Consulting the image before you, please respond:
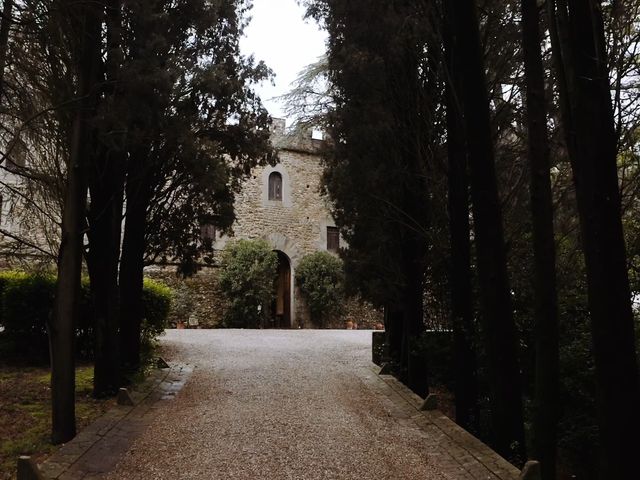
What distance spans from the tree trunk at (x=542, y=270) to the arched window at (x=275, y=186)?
15368mm

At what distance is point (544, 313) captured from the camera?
190 inches

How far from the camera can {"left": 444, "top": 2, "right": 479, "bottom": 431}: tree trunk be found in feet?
20.6

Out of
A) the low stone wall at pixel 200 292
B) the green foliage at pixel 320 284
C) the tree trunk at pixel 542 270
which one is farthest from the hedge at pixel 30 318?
the green foliage at pixel 320 284

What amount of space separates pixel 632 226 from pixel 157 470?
258 inches

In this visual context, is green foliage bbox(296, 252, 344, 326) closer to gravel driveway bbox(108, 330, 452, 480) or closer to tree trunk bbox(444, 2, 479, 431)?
gravel driveway bbox(108, 330, 452, 480)

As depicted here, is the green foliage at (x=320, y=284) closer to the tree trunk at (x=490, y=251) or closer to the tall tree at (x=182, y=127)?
the tall tree at (x=182, y=127)

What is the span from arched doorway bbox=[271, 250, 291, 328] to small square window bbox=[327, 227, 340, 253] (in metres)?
1.72

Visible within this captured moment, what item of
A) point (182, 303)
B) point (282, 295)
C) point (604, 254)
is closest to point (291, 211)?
point (282, 295)

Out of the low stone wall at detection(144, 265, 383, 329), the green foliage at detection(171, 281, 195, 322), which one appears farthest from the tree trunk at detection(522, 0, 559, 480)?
the green foliage at detection(171, 281, 195, 322)

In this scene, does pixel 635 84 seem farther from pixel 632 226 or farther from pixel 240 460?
pixel 240 460

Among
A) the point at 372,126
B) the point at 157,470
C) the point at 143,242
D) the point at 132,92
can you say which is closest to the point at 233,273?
the point at 143,242

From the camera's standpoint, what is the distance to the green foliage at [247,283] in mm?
17922

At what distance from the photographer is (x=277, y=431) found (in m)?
5.55

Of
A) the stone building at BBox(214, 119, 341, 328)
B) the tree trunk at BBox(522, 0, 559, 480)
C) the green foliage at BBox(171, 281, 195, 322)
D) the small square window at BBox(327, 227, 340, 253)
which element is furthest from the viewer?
the small square window at BBox(327, 227, 340, 253)
